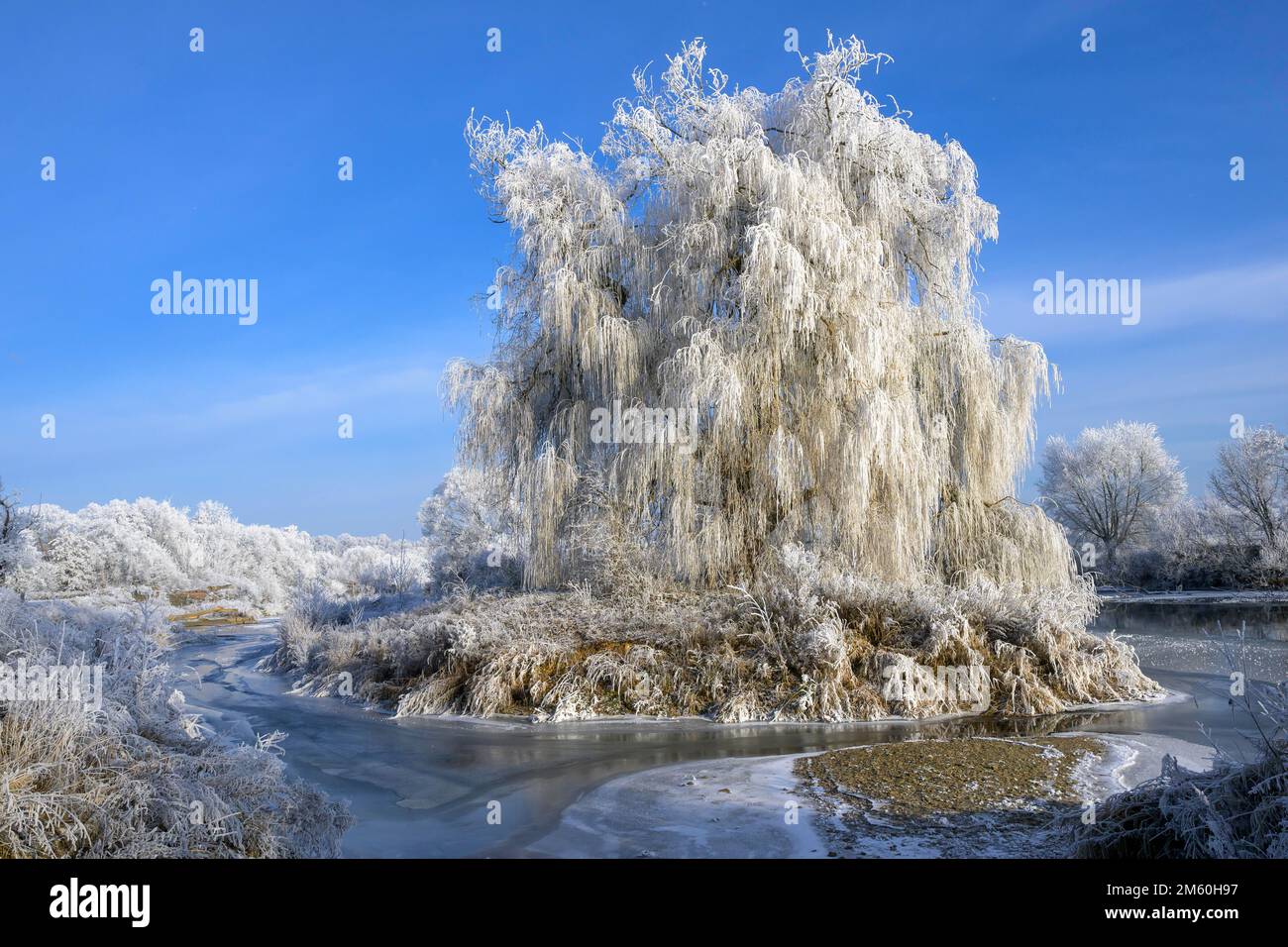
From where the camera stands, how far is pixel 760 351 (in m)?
12.1

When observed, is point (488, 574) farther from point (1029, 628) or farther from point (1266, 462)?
point (1266, 462)

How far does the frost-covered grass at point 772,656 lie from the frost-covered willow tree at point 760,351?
5.31 feet

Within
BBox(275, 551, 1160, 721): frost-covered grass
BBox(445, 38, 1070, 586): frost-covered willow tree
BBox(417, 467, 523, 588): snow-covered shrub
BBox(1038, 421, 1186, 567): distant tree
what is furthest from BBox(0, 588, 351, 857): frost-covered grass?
BBox(1038, 421, 1186, 567): distant tree

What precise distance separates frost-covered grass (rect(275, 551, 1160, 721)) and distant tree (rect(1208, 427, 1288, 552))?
20111 mm

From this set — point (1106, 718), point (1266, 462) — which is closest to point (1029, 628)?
point (1106, 718)

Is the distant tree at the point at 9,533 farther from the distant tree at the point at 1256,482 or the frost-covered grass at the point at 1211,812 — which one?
the distant tree at the point at 1256,482

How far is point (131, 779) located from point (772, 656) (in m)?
6.57

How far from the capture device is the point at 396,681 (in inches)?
427

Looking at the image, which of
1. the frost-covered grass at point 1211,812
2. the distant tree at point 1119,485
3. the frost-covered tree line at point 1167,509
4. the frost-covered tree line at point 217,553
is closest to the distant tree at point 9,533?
the frost-covered tree line at point 217,553

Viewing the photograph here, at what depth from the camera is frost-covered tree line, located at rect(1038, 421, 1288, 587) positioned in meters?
25.7

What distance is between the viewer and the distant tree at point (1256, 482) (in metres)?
26.3

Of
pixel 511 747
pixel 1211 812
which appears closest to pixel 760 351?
pixel 511 747

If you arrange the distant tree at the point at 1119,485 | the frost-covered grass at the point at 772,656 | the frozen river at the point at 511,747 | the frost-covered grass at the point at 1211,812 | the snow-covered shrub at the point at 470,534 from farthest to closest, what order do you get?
the distant tree at the point at 1119,485 < the snow-covered shrub at the point at 470,534 < the frost-covered grass at the point at 772,656 < the frozen river at the point at 511,747 < the frost-covered grass at the point at 1211,812
